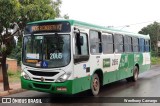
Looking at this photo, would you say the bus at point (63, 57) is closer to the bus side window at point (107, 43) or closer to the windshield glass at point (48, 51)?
the windshield glass at point (48, 51)

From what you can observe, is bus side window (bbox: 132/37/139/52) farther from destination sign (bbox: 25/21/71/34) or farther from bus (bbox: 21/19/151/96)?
destination sign (bbox: 25/21/71/34)

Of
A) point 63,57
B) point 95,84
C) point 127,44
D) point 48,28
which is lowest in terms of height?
point 95,84

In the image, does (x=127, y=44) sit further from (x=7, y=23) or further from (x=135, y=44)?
(x=7, y=23)

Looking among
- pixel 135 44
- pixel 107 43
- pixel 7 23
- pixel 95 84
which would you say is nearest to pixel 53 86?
pixel 95 84

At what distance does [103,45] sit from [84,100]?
266cm

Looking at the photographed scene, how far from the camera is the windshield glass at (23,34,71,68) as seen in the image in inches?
374

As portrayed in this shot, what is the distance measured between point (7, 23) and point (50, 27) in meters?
2.19

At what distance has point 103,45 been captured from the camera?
39.2 ft

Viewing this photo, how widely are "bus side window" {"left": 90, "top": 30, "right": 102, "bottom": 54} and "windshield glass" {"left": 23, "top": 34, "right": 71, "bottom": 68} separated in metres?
1.57

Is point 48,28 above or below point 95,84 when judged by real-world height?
above

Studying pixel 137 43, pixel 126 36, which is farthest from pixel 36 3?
pixel 137 43

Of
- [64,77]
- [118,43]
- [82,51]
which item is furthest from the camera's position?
[118,43]

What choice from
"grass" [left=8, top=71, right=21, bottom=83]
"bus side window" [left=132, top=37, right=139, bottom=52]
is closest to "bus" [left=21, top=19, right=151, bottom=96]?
"bus side window" [left=132, top=37, right=139, bottom=52]

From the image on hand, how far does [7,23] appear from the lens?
36.5 ft
